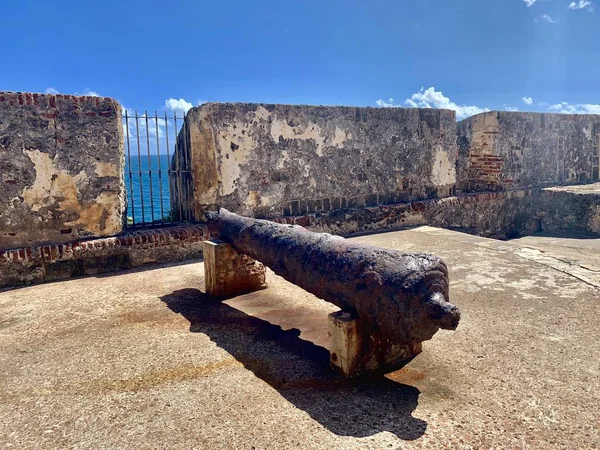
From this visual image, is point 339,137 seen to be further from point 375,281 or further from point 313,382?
point 313,382

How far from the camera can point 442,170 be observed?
8727mm

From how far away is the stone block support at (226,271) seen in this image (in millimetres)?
4395

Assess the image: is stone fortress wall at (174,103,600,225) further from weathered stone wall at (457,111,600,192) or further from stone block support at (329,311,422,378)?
stone block support at (329,311,422,378)

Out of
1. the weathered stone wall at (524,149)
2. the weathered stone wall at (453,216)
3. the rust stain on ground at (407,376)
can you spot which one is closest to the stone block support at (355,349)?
the rust stain on ground at (407,376)

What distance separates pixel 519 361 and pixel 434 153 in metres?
6.17

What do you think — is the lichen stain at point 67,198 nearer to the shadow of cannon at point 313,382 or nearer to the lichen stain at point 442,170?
the shadow of cannon at point 313,382

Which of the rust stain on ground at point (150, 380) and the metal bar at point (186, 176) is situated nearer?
the rust stain on ground at point (150, 380)

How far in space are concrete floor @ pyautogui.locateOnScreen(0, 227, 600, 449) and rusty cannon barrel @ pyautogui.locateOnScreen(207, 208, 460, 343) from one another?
433 millimetres

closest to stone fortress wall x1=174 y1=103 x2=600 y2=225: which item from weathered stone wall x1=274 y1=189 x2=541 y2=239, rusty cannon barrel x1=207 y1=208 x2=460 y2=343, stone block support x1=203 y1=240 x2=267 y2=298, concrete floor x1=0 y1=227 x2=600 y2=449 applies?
weathered stone wall x1=274 y1=189 x2=541 y2=239

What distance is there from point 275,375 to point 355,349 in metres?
0.53

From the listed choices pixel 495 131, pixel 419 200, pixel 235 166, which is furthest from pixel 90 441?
pixel 495 131

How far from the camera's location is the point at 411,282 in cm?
240

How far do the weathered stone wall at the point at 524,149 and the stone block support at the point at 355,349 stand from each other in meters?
7.42

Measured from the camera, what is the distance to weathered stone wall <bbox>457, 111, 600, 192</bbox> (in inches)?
365
